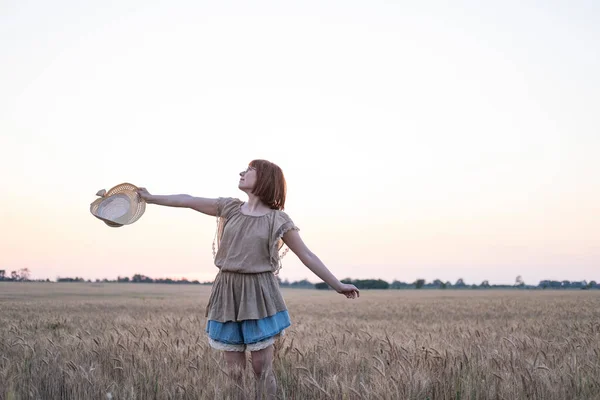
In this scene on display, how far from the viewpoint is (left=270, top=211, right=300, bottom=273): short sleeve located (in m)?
4.25

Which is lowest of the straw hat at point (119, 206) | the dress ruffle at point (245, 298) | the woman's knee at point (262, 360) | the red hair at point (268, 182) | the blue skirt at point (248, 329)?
the woman's knee at point (262, 360)

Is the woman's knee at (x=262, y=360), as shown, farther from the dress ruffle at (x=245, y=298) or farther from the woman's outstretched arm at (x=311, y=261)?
the woman's outstretched arm at (x=311, y=261)

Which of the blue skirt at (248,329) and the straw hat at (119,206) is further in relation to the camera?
the straw hat at (119,206)

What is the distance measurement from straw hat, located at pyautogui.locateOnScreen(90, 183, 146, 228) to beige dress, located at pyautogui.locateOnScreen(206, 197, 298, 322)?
0.68 meters

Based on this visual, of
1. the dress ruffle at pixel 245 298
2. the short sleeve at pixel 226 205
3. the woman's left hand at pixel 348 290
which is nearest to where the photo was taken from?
the dress ruffle at pixel 245 298

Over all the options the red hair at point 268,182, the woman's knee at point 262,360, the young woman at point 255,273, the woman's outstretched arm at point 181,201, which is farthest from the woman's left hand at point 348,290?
the woman's outstretched arm at point 181,201

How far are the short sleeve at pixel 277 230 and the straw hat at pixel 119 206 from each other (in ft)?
3.31

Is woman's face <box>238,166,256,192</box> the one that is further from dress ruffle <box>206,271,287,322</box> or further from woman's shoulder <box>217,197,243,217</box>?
dress ruffle <box>206,271,287,322</box>

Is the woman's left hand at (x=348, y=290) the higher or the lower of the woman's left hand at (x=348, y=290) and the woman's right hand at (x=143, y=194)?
the lower

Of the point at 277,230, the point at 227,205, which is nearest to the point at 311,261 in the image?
the point at 277,230

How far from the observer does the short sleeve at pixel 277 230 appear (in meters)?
4.25

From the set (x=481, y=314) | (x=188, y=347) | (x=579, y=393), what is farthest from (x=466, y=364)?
(x=481, y=314)

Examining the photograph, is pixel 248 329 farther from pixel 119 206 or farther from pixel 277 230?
pixel 119 206

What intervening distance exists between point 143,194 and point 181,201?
285 millimetres
